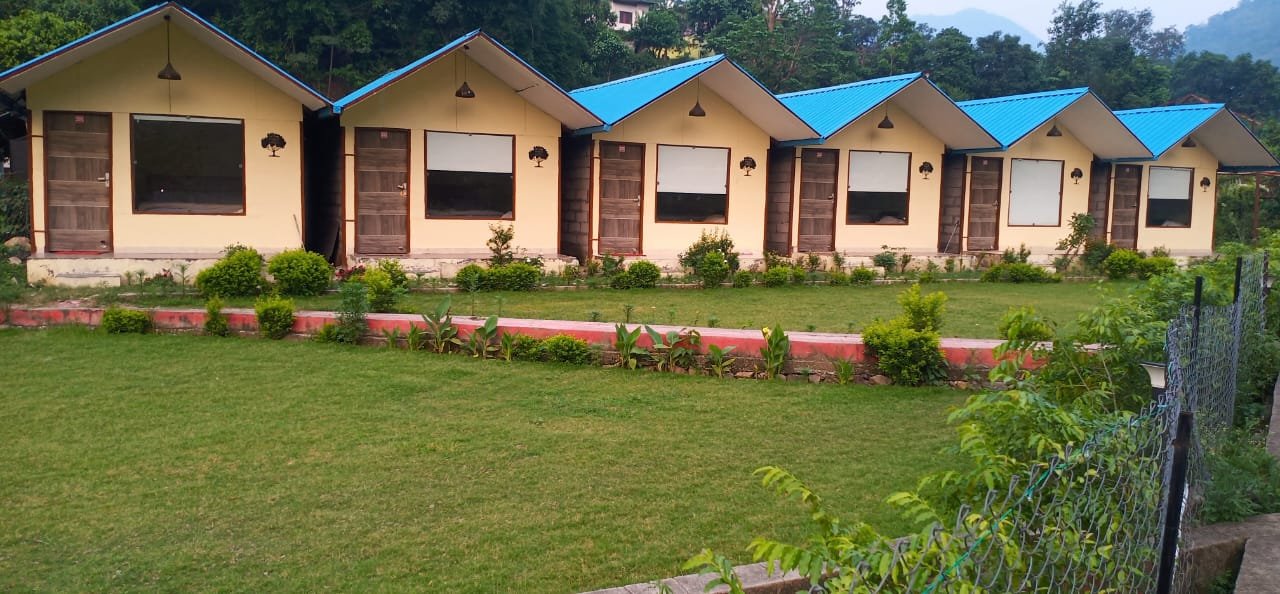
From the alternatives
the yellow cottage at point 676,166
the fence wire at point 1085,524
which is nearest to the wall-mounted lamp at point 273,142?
the yellow cottage at point 676,166

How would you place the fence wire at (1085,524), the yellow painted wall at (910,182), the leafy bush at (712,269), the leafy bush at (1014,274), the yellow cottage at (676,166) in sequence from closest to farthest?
the fence wire at (1085,524) → the leafy bush at (712,269) → the yellow cottage at (676,166) → the leafy bush at (1014,274) → the yellow painted wall at (910,182)

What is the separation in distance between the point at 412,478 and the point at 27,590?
202 centimetres

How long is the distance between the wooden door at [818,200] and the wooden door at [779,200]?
0.78ft

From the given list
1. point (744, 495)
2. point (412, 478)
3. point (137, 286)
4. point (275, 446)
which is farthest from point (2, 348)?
point (744, 495)

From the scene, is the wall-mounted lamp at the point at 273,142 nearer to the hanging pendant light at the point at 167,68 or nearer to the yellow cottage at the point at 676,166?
the hanging pendant light at the point at 167,68

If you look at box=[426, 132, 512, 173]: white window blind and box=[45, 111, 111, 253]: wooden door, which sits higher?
box=[426, 132, 512, 173]: white window blind

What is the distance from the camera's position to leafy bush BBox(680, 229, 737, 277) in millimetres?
15387

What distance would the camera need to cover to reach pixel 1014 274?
17.6m

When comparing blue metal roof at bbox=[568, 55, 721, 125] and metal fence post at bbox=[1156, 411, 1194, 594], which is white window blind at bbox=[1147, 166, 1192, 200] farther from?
metal fence post at bbox=[1156, 411, 1194, 594]

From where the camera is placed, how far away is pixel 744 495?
5691 mm

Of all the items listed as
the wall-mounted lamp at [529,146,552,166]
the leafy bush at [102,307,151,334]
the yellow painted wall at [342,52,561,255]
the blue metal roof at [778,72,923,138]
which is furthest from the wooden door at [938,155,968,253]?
the leafy bush at [102,307,151,334]

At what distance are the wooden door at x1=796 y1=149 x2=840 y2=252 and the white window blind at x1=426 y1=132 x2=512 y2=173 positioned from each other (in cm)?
531

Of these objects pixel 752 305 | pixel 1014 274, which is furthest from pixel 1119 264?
pixel 752 305

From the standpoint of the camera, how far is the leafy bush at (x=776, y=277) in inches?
606
